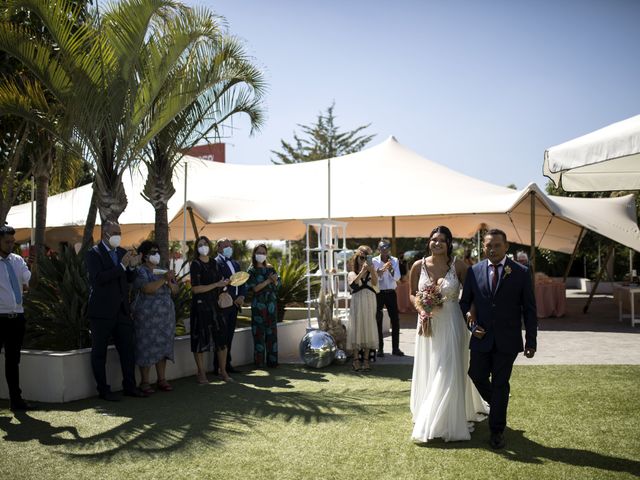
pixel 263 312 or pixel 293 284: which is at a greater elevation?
pixel 293 284

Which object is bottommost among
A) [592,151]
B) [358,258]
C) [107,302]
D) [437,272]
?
[107,302]

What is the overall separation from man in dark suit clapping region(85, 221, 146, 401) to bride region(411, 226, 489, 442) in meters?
3.59

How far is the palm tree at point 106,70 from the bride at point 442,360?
210 inches

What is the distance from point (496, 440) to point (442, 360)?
0.82m

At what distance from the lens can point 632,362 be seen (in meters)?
10.2

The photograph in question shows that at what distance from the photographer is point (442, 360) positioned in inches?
247

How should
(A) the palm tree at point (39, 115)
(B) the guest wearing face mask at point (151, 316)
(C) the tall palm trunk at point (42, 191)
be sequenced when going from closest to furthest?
(B) the guest wearing face mask at point (151, 316) → (A) the palm tree at point (39, 115) → (C) the tall palm trunk at point (42, 191)

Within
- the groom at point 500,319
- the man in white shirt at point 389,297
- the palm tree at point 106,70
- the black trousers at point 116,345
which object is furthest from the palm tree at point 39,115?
the groom at point 500,319

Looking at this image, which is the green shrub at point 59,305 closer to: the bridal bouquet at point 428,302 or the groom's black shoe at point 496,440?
the bridal bouquet at point 428,302

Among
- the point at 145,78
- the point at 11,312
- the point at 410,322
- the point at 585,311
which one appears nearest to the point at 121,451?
the point at 11,312

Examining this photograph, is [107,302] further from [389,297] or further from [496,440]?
[389,297]

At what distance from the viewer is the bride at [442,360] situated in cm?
607

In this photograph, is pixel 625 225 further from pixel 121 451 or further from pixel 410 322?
pixel 121 451

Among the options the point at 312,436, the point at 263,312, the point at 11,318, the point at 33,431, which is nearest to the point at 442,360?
the point at 312,436
